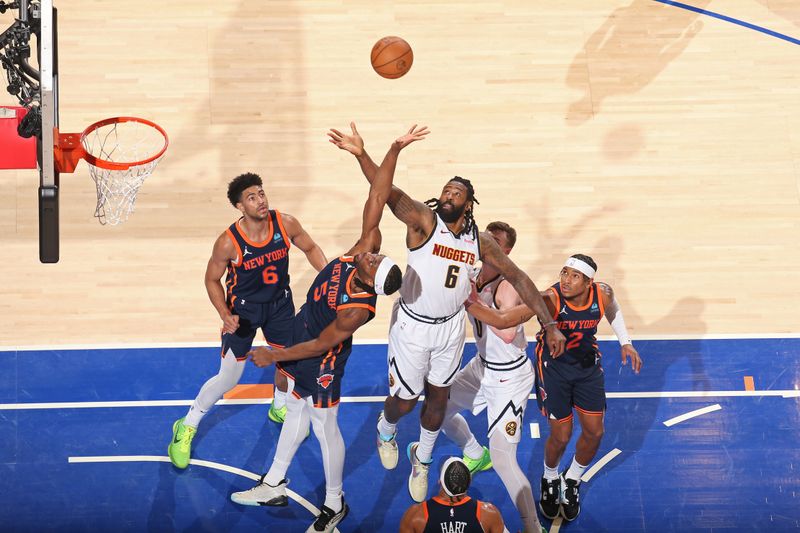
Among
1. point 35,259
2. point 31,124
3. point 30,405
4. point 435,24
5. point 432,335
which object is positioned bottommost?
point 30,405

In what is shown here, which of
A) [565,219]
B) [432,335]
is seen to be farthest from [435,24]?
[432,335]

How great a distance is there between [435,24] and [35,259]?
5265mm

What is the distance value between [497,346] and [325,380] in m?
1.39

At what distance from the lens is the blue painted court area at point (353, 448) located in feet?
28.0

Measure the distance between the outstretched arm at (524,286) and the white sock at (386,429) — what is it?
5.40 ft

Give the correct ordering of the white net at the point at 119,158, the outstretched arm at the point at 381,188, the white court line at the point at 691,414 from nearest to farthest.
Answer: the outstretched arm at the point at 381,188, the white court line at the point at 691,414, the white net at the point at 119,158

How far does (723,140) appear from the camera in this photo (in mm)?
11555

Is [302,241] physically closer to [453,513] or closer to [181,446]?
[181,446]

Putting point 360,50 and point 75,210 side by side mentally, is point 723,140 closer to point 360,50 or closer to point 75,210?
point 360,50

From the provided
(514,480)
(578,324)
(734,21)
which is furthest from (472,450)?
(734,21)

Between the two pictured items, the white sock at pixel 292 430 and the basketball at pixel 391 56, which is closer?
the white sock at pixel 292 430

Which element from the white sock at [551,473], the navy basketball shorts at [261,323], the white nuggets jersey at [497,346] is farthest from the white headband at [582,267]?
the navy basketball shorts at [261,323]

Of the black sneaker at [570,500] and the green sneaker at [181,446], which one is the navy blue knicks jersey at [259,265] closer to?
the green sneaker at [181,446]

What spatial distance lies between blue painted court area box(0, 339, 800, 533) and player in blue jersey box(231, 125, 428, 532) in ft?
1.09
